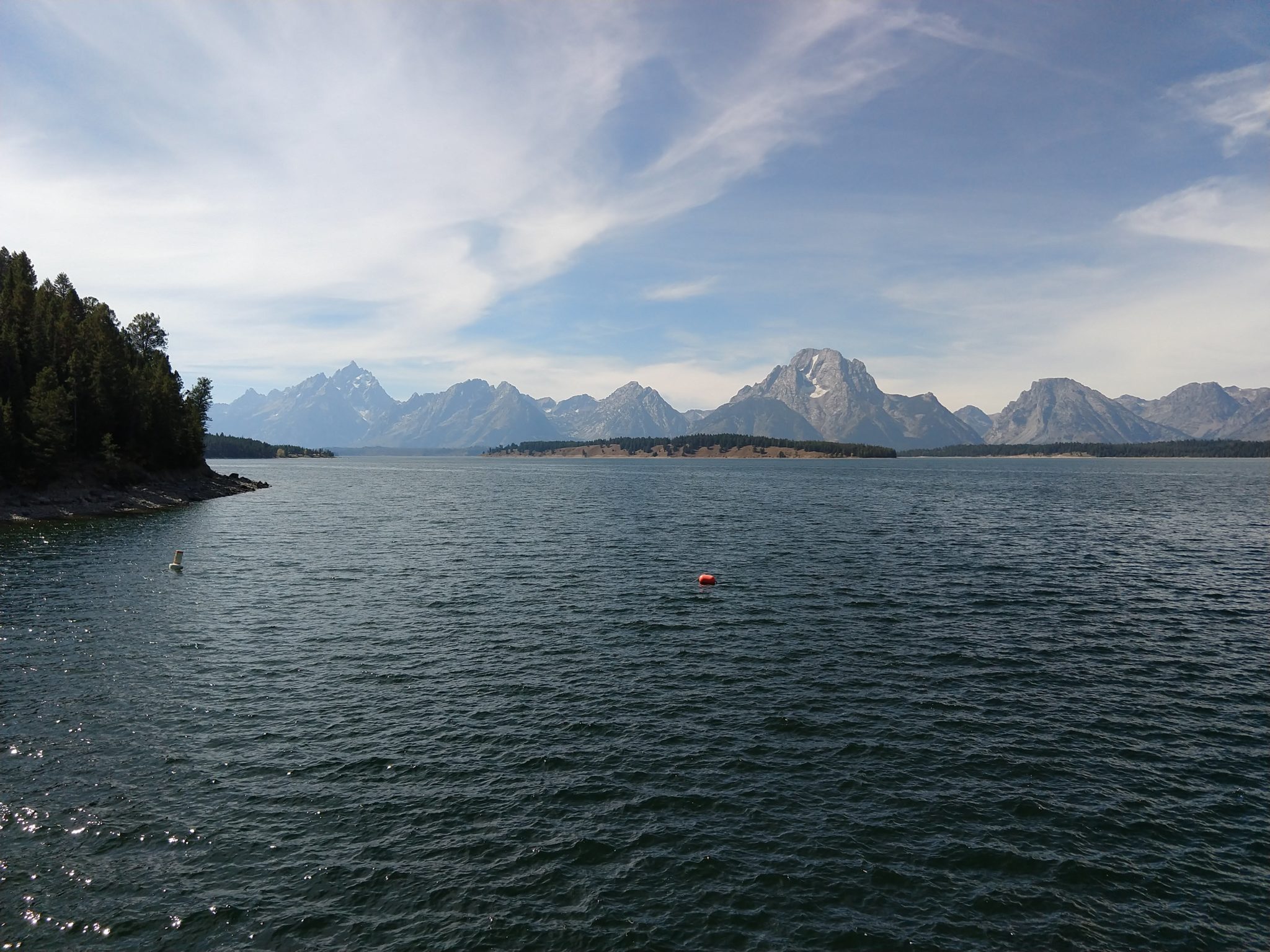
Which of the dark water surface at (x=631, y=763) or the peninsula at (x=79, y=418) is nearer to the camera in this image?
the dark water surface at (x=631, y=763)

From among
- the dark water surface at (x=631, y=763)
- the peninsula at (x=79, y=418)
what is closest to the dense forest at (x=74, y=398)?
the peninsula at (x=79, y=418)

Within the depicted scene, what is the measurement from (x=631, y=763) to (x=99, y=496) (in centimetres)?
13233

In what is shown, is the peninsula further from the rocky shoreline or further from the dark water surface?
the dark water surface

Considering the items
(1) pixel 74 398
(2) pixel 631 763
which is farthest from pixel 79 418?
(2) pixel 631 763

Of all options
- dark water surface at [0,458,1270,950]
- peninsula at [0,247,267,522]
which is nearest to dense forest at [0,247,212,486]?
peninsula at [0,247,267,522]

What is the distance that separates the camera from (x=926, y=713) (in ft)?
110

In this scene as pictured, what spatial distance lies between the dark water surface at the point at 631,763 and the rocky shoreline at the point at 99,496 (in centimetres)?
5512

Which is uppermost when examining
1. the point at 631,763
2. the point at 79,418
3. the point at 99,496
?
the point at 79,418

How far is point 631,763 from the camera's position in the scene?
28.0m

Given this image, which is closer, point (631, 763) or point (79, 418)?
point (631, 763)

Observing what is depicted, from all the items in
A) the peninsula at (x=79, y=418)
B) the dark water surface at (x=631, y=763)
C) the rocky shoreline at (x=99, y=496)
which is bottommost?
the dark water surface at (x=631, y=763)

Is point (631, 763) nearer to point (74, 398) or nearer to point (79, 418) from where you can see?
point (74, 398)

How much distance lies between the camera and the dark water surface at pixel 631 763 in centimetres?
1950

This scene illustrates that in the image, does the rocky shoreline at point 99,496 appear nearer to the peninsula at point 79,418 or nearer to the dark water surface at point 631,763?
the peninsula at point 79,418
